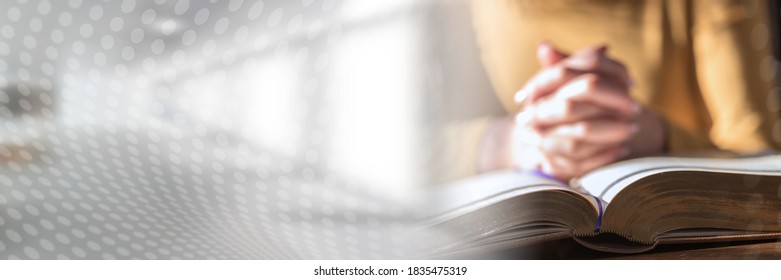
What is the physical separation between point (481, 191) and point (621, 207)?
0.50 ft

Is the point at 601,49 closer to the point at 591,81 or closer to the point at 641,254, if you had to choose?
the point at 591,81

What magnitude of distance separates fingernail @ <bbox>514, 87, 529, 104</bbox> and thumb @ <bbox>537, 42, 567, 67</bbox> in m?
0.04

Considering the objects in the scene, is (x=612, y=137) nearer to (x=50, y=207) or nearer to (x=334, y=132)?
(x=334, y=132)

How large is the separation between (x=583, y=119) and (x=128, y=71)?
1.78 feet

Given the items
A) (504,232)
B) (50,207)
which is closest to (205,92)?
(50,207)

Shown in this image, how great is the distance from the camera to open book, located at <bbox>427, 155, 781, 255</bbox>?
690mm

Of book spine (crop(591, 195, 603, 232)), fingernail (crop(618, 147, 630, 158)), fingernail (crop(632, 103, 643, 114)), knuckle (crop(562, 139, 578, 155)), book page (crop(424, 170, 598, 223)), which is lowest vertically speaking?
book spine (crop(591, 195, 603, 232))

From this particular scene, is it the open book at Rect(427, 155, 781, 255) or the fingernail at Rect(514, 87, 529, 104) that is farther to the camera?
the fingernail at Rect(514, 87, 529, 104)

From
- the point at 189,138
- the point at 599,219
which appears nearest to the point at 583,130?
the point at 599,219

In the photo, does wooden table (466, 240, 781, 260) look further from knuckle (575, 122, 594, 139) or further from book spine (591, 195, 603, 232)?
knuckle (575, 122, 594, 139)

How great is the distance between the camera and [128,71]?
0.76m

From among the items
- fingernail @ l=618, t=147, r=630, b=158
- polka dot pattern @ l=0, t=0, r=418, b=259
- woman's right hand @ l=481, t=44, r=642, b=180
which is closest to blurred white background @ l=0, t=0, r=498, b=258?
polka dot pattern @ l=0, t=0, r=418, b=259

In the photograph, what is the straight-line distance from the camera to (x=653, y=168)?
0.73 metres

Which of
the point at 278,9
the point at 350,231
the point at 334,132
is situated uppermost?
the point at 278,9
